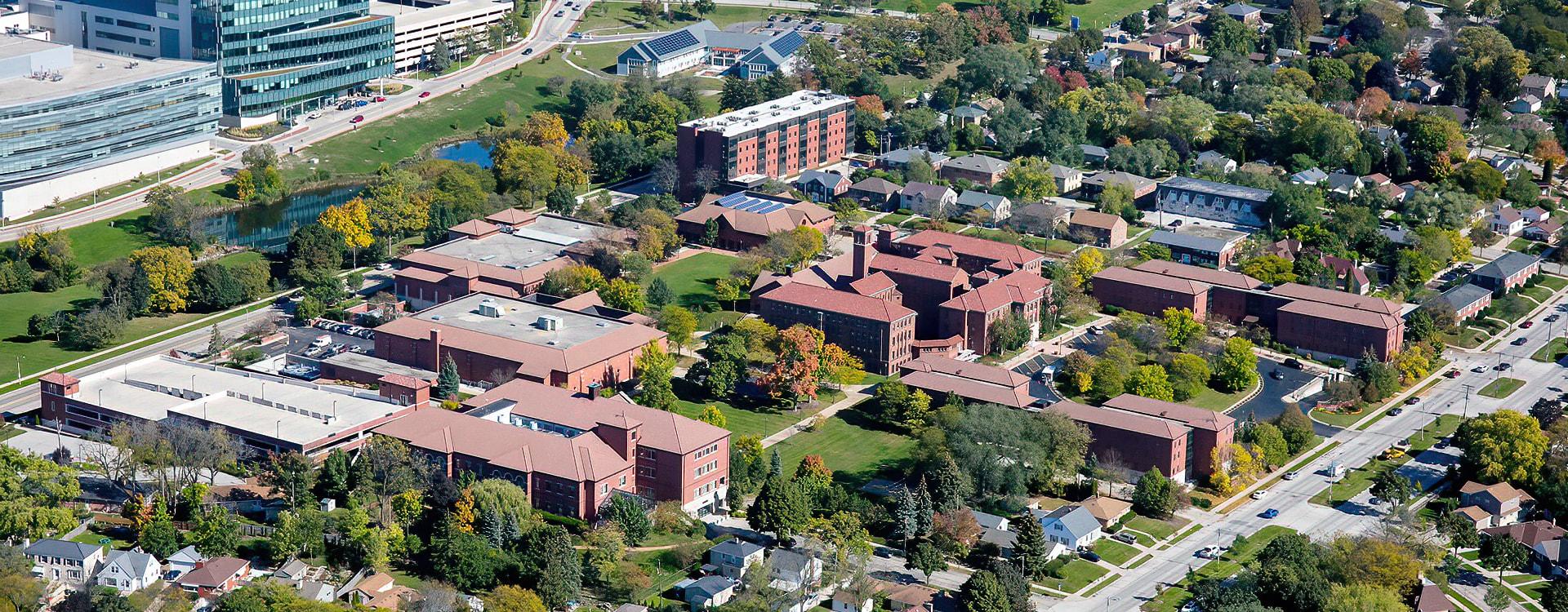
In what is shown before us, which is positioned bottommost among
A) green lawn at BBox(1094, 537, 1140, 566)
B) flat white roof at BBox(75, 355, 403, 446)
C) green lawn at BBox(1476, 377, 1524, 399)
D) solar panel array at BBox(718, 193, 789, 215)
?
green lawn at BBox(1094, 537, 1140, 566)

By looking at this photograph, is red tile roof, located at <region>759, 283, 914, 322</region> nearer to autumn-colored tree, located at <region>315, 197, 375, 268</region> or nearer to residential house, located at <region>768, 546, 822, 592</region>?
autumn-colored tree, located at <region>315, 197, 375, 268</region>

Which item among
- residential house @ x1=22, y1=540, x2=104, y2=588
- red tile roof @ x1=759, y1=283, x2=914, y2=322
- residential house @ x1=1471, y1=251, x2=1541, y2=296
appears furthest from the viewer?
residential house @ x1=1471, y1=251, x2=1541, y2=296

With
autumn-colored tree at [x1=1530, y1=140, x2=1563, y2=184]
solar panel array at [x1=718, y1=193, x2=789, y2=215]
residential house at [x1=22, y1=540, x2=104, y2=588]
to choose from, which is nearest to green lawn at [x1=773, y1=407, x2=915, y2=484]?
residential house at [x1=22, y1=540, x2=104, y2=588]

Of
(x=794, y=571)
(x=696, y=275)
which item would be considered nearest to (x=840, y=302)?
(x=696, y=275)

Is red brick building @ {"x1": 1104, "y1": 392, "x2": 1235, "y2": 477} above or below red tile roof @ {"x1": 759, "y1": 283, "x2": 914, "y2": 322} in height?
below

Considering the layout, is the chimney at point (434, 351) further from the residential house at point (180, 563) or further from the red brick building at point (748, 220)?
the red brick building at point (748, 220)

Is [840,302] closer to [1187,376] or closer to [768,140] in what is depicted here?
[1187,376]
